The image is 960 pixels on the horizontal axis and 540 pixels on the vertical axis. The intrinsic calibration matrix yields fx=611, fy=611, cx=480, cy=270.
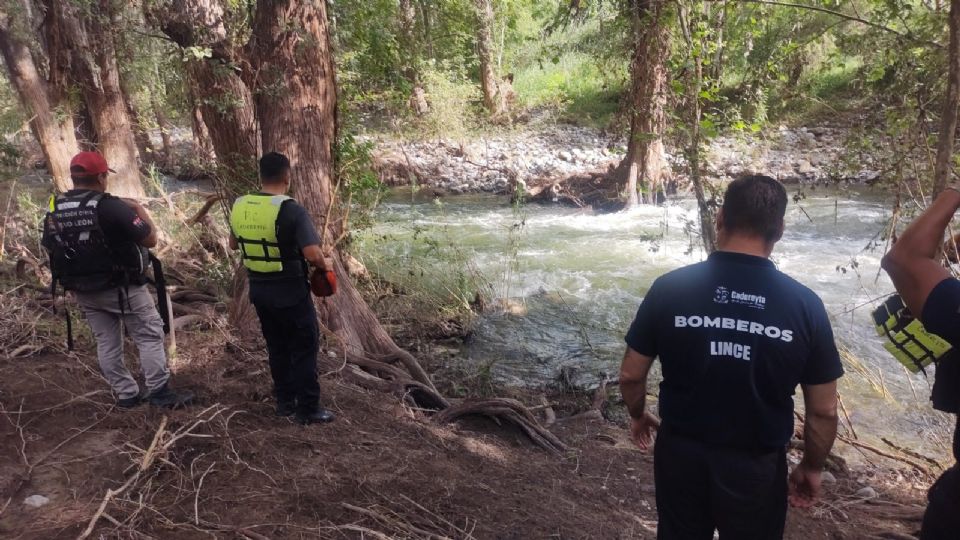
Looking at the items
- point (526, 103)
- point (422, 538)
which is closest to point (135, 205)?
point (422, 538)

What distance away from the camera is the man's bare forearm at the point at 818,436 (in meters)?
2.07

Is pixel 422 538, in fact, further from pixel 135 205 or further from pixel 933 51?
pixel 933 51

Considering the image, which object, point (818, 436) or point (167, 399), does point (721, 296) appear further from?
point (167, 399)

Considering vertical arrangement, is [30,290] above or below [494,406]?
above

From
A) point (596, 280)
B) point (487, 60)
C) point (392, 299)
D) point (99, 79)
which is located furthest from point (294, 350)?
point (487, 60)

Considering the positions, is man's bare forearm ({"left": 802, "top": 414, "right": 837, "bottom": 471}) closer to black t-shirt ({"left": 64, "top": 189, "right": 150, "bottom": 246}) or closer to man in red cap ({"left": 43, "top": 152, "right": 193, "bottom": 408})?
man in red cap ({"left": 43, "top": 152, "right": 193, "bottom": 408})

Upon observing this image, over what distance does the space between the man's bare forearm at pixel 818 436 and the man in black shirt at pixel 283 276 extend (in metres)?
2.63

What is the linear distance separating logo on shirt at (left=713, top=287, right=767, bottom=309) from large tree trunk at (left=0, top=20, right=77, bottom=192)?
8857 millimetres

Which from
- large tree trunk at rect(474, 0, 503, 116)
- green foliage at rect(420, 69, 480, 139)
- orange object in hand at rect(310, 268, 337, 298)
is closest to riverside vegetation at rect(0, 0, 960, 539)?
orange object in hand at rect(310, 268, 337, 298)

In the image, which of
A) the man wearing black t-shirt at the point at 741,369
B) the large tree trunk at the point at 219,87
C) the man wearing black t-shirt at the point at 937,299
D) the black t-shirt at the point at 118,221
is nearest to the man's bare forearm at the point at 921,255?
the man wearing black t-shirt at the point at 937,299

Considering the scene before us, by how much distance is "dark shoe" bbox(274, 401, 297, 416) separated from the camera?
3857mm

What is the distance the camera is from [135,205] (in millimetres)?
3727

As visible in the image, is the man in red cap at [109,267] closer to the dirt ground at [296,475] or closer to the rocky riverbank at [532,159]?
the dirt ground at [296,475]

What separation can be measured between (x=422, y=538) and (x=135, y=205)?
263 cm
